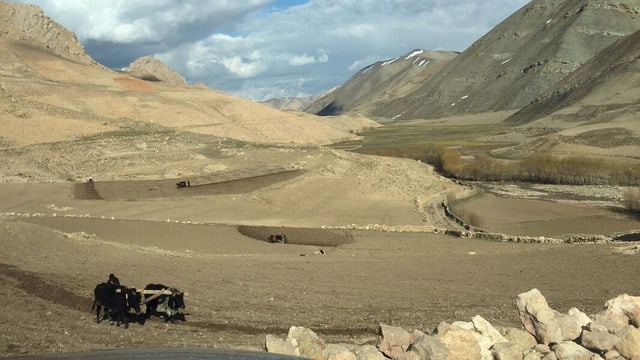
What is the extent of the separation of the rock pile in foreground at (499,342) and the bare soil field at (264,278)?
155 centimetres

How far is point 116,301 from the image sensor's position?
548 inches

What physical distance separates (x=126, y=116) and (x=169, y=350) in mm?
66067

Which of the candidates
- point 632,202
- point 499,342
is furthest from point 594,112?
point 499,342

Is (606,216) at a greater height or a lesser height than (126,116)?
lesser

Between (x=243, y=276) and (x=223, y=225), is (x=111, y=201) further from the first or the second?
(x=243, y=276)

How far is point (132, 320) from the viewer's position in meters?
14.2

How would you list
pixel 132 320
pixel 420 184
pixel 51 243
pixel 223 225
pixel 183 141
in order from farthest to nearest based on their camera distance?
pixel 183 141, pixel 420 184, pixel 223 225, pixel 51 243, pixel 132 320

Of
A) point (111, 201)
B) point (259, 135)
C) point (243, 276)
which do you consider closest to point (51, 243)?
point (243, 276)

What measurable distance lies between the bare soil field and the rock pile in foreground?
155cm

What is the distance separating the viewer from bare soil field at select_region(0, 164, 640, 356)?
45.3 feet

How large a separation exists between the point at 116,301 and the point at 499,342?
747 centimetres

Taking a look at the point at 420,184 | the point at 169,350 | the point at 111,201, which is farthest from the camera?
the point at 420,184

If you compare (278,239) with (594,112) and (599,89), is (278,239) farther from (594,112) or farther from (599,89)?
(599,89)

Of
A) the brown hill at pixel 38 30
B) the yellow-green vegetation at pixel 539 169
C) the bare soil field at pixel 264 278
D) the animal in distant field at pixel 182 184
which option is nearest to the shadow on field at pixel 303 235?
the bare soil field at pixel 264 278
